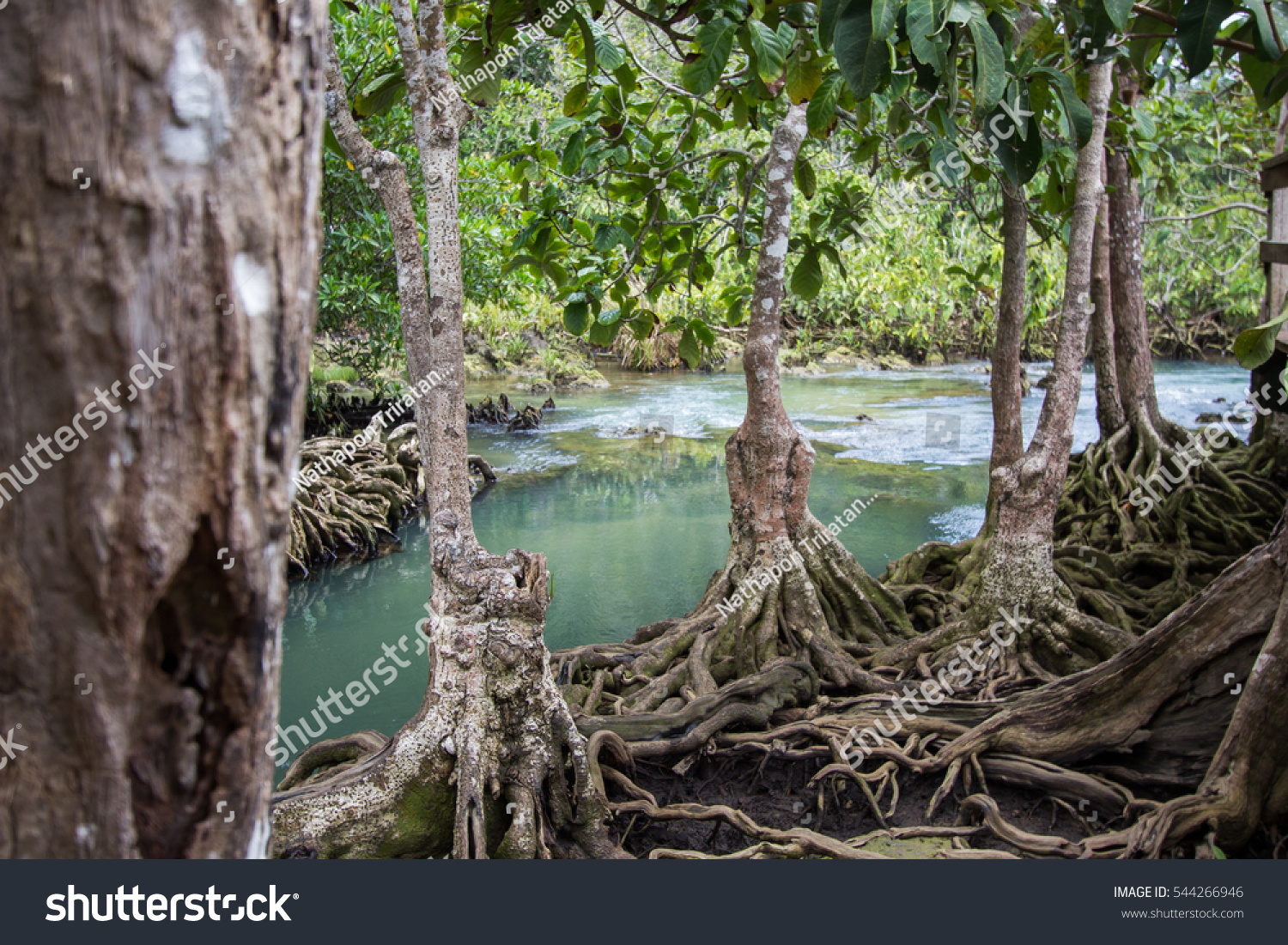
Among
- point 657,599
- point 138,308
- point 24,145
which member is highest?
point 24,145

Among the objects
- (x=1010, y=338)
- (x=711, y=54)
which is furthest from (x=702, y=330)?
(x=1010, y=338)

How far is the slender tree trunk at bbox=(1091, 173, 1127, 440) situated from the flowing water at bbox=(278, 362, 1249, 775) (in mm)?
1410

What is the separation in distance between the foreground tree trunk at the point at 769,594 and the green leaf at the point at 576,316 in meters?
0.93

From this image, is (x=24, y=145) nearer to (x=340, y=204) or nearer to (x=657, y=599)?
(x=657, y=599)

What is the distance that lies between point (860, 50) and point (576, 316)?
191 cm

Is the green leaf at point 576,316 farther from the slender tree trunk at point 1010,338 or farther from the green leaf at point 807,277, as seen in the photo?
the slender tree trunk at point 1010,338

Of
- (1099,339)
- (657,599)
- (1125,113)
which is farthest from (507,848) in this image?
(1099,339)

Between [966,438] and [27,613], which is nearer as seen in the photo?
[27,613]

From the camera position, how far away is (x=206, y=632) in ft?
3.09

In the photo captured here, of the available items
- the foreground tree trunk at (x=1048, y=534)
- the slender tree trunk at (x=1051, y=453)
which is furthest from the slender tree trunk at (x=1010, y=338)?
the slender tree trunk at (x=1051, y=453)

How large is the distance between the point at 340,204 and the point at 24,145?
862 cm

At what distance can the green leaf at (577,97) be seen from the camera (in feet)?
12.2

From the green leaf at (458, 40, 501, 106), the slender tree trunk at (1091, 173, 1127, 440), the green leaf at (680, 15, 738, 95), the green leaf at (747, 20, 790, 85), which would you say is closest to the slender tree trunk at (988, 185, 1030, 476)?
the slender tree trunk at (1091, 173, 1127, 440)

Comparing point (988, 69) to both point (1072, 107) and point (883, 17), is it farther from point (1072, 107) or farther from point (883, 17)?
point (1072, 107)
